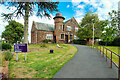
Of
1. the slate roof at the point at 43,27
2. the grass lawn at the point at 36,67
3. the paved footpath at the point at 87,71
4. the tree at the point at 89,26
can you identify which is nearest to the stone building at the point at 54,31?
the slate roof at the point at 43,27

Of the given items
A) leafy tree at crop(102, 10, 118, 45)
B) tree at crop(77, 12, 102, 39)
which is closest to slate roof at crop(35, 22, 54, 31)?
tree at crop(77, 12, 102, 39)

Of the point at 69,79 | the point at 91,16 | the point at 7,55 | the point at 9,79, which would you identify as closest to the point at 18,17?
the point at 7,55

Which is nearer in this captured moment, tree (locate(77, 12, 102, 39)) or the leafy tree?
the leafy tree

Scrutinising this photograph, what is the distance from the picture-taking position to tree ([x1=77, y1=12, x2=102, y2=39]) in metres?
13.7

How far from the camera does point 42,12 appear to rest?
6.16 meters

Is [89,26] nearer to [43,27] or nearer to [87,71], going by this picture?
[43,27]

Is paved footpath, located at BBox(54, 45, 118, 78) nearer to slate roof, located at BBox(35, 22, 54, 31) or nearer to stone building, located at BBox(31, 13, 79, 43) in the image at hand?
stone building, located at BBox(31, 13, 79, 43)

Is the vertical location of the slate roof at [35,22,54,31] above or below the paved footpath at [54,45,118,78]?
above

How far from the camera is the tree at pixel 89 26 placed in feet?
44.9

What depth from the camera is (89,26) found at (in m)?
14.6

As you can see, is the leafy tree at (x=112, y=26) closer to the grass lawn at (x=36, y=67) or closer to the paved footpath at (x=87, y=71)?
the paved footpath at (x=87, y=71)

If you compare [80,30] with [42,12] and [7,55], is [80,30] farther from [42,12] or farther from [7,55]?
[7,55]

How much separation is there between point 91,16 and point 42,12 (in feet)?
39.1

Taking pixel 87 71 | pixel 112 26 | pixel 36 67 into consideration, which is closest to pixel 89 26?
pixel 112 26
